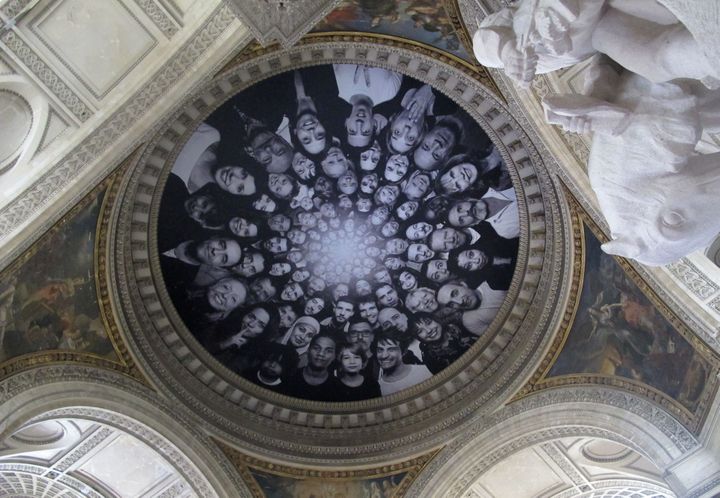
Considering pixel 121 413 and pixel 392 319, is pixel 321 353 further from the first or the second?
pixel 121 413

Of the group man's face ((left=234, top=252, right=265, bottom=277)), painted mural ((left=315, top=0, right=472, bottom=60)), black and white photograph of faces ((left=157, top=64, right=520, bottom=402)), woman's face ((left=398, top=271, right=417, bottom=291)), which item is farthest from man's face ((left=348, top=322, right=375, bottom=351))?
painted mural ((left=315, top=0, right=472, bottom=60))

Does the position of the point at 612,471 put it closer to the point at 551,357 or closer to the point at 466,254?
the point at 551,357

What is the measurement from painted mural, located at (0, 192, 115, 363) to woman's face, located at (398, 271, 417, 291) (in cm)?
467

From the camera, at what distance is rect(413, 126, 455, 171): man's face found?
11.9m

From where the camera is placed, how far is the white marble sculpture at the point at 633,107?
441 cm

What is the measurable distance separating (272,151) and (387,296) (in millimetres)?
3091

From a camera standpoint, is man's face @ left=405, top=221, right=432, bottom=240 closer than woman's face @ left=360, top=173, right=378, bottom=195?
No

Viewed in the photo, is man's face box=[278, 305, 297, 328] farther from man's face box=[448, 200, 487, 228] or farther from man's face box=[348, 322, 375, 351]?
man's face box=[448, 200, 487, 228]

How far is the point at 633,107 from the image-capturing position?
4672 mm

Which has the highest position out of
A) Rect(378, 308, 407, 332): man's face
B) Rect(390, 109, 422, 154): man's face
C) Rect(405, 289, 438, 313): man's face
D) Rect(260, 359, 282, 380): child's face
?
Rect(390, 109, 422, 154): man's face

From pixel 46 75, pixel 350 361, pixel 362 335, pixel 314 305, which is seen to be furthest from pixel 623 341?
pixel 46 75

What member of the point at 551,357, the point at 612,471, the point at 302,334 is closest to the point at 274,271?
the point at 302,334

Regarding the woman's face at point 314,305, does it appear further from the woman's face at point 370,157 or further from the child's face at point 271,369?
the woman's face at point 370,157

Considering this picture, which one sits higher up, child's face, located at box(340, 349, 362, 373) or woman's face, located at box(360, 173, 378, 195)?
woman's face, located at box(360, 173, 378, 195)
